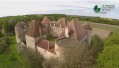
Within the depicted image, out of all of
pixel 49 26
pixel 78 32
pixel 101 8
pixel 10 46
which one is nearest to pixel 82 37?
pixel 78 32

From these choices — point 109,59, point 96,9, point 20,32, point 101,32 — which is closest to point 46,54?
point 20,32

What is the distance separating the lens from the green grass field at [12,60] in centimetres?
3191

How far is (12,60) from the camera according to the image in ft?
111

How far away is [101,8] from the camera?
52281 millimetres

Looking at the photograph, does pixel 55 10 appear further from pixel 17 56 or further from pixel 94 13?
pixel 17 56

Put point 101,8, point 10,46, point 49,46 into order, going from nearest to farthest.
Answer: point 49,46, point 10,46, point 101,8

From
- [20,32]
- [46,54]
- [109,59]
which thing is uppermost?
[20,32]

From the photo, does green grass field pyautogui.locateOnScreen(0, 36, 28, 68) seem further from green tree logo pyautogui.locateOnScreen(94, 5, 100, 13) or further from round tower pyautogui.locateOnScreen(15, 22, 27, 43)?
green tree logo pyautogui.locateOnScreen(94, 5, 100, 13)

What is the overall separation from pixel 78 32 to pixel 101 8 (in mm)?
22598

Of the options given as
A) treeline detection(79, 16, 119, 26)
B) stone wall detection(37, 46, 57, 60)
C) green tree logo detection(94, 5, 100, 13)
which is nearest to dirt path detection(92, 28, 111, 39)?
treeline detection(79, 16, 119, 26)

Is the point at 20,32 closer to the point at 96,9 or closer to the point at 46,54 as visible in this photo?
the point at 46,54

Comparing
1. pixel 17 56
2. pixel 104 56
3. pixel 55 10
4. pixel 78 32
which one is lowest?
pixel 17 56

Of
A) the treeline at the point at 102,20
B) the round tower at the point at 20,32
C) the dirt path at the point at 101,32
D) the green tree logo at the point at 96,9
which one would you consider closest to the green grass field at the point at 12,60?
the round tower at the point at 20,32

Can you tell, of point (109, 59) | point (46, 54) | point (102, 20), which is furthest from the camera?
point (102, 20)
